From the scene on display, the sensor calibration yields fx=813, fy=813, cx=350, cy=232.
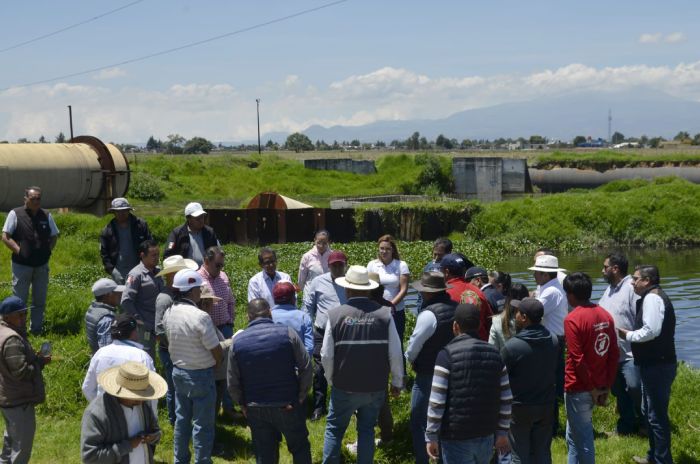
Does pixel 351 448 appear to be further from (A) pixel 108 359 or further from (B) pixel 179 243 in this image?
(B) pixel 179 243

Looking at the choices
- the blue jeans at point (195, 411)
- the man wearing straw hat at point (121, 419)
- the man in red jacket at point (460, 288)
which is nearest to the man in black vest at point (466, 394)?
the man in red jacket at point (460, 288)

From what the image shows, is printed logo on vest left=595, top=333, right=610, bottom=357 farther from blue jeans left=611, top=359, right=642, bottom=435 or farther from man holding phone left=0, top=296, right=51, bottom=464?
man holding phone left=0, top=296, right=51, bottom=464

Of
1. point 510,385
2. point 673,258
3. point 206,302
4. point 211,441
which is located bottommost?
point 673,258

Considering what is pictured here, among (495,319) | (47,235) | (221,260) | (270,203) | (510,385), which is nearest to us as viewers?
(510,385)

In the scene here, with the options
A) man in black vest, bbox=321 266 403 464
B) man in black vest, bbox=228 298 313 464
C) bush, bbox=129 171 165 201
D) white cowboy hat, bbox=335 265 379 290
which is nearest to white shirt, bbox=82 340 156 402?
man in black vest, bbox=228 298 313 464

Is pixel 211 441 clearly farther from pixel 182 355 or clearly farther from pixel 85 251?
pixel 85 251

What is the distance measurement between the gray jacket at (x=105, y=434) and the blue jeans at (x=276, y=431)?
60.2 inches

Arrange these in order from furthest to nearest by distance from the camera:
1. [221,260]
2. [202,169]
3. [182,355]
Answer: [202,169] → [221,260] → [182,355]

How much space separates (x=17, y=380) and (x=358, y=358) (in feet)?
9.98

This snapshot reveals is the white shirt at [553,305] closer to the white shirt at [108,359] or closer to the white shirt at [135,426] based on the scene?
the white shirt at [108,359]

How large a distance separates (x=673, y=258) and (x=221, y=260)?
2685 cm

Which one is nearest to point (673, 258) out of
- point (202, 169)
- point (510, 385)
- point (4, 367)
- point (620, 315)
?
point (620, 315)

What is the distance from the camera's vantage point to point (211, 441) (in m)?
7.86

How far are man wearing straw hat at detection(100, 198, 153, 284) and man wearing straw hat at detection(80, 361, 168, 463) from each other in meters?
5.27
